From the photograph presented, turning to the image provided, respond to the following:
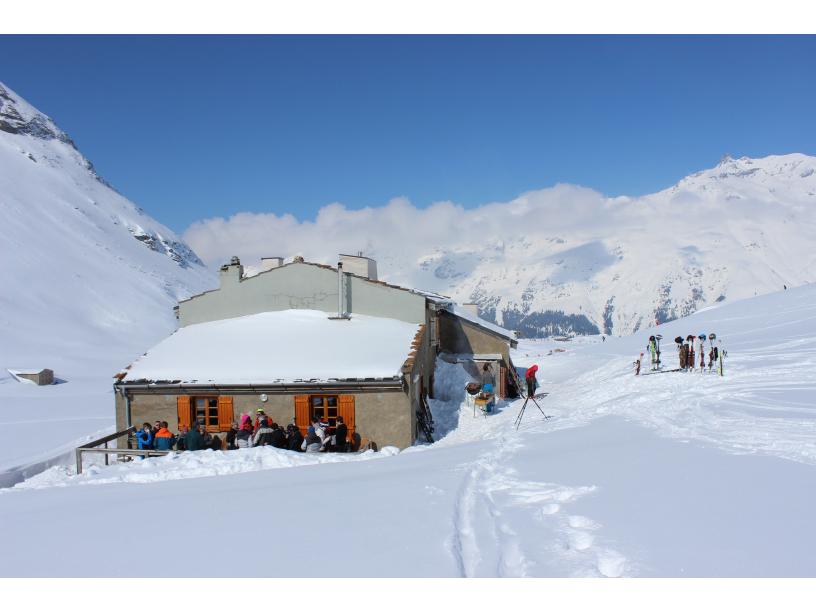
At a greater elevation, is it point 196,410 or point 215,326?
point 215,326

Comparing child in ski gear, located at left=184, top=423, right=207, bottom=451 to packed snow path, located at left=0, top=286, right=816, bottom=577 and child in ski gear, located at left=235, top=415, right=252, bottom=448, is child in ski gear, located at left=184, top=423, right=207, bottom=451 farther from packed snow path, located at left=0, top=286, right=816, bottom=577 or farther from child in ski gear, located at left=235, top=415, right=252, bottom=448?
packed snow path, located at left=0, top=286, right=816, bottom=577

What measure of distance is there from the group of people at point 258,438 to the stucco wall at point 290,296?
26.3ft

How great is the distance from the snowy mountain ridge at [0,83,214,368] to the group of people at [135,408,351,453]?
44332 mm

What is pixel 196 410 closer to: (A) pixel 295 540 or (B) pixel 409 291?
(B) pixel 409 291

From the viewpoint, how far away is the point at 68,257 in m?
95.1

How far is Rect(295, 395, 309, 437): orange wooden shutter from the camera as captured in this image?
19.8 meters

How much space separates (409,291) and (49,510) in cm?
1847

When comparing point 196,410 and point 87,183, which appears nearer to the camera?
point 196,410

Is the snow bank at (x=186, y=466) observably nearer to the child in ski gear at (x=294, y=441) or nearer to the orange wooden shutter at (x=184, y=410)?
the child in ski gear at (x=294, y=441)

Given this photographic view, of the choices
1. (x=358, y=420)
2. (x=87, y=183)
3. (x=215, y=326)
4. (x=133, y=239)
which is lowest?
(x=358, y=420)

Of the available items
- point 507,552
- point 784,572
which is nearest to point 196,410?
point 507,552

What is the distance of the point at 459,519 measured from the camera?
745cm

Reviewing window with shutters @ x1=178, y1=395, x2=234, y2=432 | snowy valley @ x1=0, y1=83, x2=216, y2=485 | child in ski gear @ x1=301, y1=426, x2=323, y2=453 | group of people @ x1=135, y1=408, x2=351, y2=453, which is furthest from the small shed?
child in ski gear @ x1=301, y1=426, x2=323, y2=453

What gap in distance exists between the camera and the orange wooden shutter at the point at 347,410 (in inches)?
774
